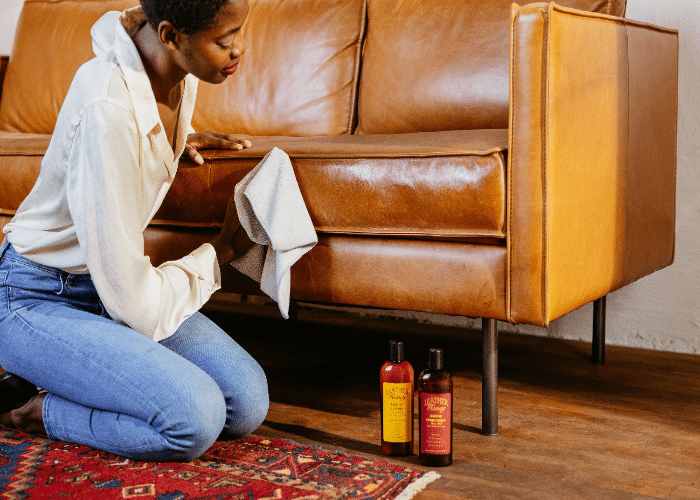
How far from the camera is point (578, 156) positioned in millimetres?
1248

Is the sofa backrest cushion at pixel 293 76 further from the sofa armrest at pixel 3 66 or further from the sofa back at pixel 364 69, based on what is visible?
the sofa armrest at pixel 3 66

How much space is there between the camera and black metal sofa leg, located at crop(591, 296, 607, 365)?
5.67 ft

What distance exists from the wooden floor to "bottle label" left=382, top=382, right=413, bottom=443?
54 millimetres

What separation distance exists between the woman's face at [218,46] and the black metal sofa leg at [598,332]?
103 centimetres

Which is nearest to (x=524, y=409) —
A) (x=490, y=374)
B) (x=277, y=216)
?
(x=490, y=374)

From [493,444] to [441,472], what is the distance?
153mm

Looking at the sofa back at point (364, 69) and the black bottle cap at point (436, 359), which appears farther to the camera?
the sofa back at point (364, 69)

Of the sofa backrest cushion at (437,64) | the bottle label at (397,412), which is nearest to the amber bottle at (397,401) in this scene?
the bottle label at (397,412)

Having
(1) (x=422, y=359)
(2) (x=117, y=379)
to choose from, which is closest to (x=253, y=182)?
(2) (x=117, y=379)

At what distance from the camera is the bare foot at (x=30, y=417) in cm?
123

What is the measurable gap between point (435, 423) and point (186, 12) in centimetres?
67

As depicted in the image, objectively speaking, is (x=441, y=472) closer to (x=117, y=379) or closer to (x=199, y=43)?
(x=117, y=379)

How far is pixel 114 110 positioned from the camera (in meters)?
1.07

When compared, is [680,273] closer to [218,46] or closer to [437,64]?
[437,64]
